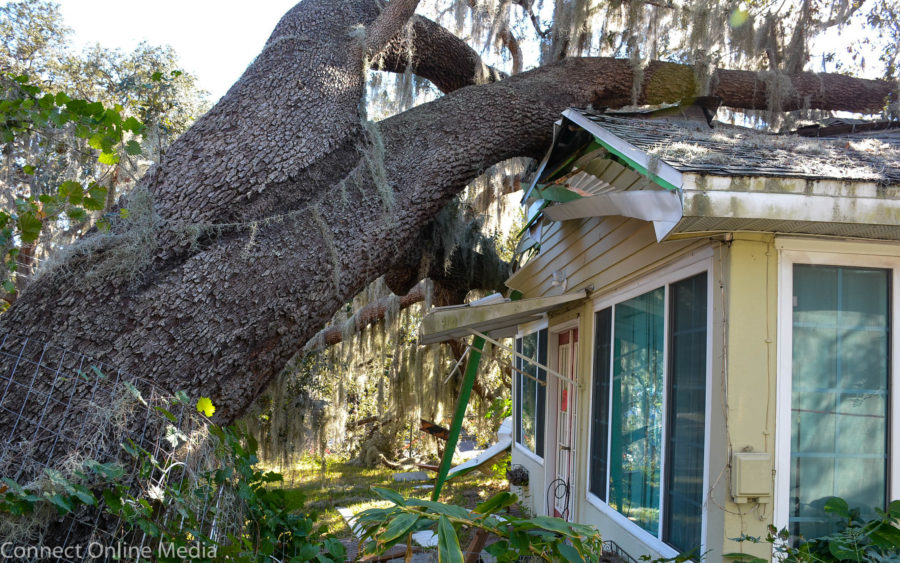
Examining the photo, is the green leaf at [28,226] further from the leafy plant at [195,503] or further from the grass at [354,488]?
the grass at [354,488]

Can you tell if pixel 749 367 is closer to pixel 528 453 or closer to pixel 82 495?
pixel 82 495

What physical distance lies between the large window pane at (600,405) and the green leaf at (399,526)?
9.02 feet

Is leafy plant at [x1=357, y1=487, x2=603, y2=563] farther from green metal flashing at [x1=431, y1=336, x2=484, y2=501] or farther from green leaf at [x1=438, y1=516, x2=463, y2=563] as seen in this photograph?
green metal flashing at [x1=431, y1=336, x2=484, y2=501]

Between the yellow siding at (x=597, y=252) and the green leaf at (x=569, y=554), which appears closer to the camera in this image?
the green leaf at (x=569, y=554)

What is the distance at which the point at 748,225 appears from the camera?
121 inches

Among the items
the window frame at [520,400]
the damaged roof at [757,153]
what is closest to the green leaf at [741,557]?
the damaged roof at [757,153]

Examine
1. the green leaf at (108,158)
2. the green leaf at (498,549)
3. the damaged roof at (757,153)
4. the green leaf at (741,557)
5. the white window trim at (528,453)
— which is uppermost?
the damaged roof at (757,153)

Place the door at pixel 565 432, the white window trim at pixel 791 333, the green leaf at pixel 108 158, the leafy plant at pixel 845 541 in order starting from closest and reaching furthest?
the leafy plant at pixel 845 541 → the white window trim at pixel 791 333 → the green leaf at pixel 108 158 → the door at pixel 565 432

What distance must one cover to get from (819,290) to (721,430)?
0.86m

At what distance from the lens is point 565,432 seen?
6281 millimetres

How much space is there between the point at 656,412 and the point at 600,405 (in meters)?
1.09

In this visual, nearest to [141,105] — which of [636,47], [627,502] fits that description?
[636,47]

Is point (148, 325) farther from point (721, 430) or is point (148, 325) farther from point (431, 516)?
point (721, 430)

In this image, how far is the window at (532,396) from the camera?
24.2ft
